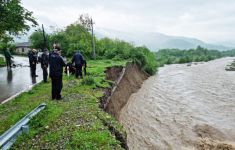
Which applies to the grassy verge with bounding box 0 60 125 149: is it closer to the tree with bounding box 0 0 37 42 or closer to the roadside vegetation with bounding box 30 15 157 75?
→ the tree with bounding box 0 0 37 42

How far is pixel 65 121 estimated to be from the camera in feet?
30.3

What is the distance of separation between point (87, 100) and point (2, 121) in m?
3.70

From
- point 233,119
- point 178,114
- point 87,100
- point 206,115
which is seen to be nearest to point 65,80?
point 87,100

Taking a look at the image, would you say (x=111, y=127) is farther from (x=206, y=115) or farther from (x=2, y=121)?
(x=206, y=115)

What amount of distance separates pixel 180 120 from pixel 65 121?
8.21 m

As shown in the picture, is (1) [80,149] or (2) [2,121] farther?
(2) [2,121]

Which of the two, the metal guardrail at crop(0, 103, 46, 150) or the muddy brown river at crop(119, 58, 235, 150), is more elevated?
the metal guardrail at crop(0, 103, 46, 150)

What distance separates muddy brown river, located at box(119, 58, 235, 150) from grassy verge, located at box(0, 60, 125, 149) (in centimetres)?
268

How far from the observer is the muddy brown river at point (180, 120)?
39.8ft

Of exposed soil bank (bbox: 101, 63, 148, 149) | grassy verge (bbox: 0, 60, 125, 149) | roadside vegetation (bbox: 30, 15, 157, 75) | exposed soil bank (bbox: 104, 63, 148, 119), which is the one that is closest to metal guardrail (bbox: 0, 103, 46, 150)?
grassy verge (bbox: 0, 60, 125, 149)

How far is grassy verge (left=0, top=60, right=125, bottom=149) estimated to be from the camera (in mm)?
7547

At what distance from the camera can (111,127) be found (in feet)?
30.3

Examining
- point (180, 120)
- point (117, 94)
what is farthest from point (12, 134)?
point (117, 94)

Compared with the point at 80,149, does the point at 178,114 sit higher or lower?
lower
